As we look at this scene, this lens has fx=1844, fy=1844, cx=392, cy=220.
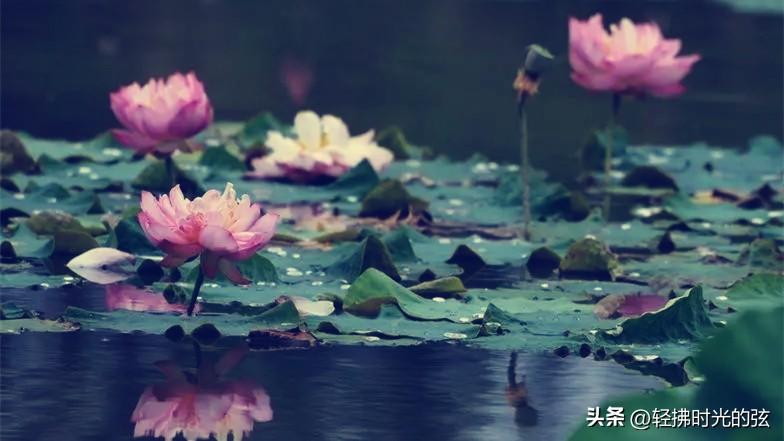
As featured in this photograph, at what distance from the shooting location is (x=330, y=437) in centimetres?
327

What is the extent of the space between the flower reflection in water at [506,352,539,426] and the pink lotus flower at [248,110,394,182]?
7.66ft

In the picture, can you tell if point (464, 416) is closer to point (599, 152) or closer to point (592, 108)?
point (599, 152)

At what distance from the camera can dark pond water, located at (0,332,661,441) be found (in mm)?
3355

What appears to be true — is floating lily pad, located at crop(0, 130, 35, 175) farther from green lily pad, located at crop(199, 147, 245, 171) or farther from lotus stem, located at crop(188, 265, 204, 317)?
lotus stem, located at crop(188, 265, 204, 317)

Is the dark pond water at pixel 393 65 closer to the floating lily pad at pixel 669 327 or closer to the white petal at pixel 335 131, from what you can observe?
the white petal at pixel 335 131

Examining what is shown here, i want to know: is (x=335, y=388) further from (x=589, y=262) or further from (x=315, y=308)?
(x=589, y=262)

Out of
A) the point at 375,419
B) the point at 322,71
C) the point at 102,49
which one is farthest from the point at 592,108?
the point at 375,419

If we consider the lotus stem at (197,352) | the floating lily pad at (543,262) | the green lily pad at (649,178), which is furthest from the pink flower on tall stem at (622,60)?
the lotus stem at (197,352)

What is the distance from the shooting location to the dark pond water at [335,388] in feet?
11.0

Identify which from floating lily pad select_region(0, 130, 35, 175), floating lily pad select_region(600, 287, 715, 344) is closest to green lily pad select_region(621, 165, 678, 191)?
floating lily pad select_region(0, 130, 35, 175)

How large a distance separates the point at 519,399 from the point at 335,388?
37cm

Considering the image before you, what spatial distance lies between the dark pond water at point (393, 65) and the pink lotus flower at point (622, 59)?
93cm

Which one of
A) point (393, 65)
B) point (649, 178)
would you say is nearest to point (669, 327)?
point (649, 178)

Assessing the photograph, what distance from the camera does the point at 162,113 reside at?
207 inches
